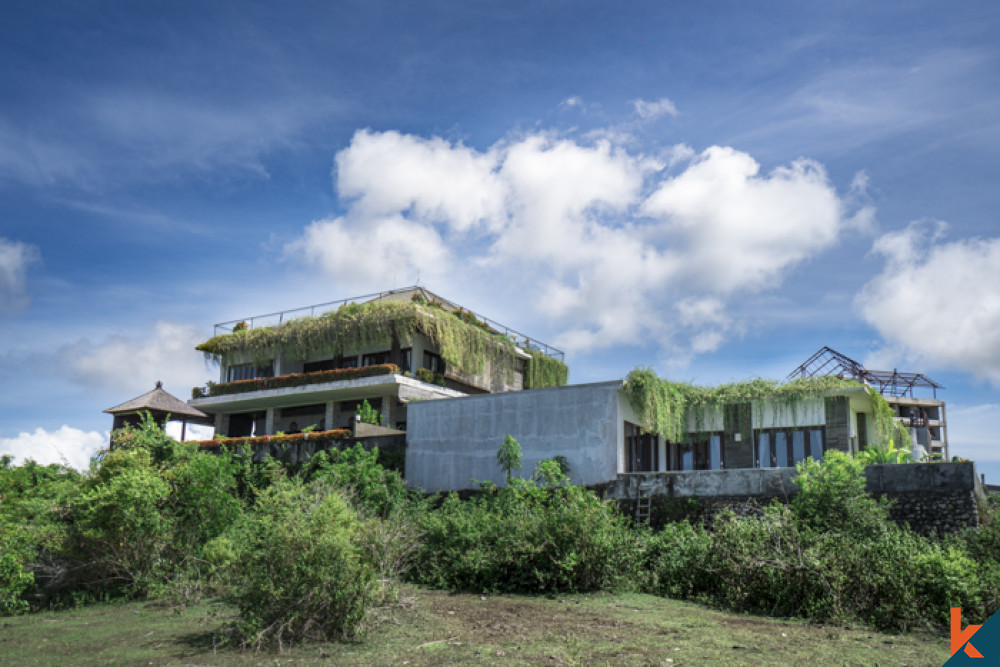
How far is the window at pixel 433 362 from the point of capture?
3330 cm

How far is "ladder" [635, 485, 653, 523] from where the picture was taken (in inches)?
752

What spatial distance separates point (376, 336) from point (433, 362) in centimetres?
300

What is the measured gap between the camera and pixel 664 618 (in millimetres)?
11586

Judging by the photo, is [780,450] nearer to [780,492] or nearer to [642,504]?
[780,492]

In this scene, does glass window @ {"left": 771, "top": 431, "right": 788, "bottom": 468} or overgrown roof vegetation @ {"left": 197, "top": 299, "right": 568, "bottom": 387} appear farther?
overgrown roof vegetation @ {"left": 197, "top": 299, "right": 568, "bottom": 387}

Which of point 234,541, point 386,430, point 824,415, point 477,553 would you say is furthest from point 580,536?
point 386,430

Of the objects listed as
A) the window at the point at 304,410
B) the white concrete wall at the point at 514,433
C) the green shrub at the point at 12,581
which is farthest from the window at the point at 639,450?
the window at the point at 304,410

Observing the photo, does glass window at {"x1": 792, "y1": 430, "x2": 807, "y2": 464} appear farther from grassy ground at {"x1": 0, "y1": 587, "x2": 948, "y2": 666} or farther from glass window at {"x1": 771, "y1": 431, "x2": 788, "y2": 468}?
grassy ground at {"x1": 0, "y1": 587, "x2": 948, "y2": 666}

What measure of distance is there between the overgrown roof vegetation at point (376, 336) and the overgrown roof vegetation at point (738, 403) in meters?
11.3

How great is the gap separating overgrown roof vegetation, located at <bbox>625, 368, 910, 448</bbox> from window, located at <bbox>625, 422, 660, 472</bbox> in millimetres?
506

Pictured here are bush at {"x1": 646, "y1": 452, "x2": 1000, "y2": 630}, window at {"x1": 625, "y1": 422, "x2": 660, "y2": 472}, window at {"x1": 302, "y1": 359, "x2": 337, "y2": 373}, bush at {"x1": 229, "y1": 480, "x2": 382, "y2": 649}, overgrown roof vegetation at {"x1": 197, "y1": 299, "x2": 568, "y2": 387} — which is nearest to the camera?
bush at {"x1": 229, "y1": 480, "x2": 382, "y2": 649}

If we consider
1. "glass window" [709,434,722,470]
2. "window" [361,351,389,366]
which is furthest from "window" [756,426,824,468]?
"window" [361,351,389,366]

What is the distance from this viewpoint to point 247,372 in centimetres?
3653

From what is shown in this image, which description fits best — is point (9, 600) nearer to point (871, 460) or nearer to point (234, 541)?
point (234, 541)
